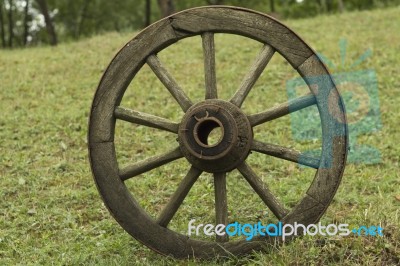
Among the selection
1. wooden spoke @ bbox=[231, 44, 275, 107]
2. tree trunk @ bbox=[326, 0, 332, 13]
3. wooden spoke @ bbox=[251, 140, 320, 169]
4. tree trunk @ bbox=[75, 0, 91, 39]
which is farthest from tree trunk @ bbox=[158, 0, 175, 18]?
tree trunk @ bbox=[326, 0, 332, 13]

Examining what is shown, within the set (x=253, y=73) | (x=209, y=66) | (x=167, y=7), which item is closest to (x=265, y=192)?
(x=253, y=73)

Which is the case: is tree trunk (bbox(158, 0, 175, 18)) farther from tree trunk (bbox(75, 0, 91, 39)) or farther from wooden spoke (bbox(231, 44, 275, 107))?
tree trunk (bbox(75, 0, 91, 39))

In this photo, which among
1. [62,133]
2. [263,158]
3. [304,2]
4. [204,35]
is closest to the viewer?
[204,35]

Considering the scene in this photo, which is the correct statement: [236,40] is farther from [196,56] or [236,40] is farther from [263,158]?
[263,158]

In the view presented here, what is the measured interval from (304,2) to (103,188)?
26177mm

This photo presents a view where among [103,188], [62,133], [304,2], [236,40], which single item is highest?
[304,2]

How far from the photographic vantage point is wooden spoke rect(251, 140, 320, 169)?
420cm

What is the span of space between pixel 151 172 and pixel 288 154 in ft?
9.29

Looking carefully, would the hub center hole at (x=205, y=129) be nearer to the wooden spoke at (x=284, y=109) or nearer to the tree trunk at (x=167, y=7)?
the wooden spoke at (x=284, y=109)

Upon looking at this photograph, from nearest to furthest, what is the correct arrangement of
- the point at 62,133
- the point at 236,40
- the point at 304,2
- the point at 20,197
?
1. the point at 20,197
2. the point at 62,133
3. the point at 236,40
4. the point at 304,2

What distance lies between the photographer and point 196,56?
1190 centimetres

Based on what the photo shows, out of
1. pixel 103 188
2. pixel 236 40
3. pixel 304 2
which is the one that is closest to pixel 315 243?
pixel 103 188

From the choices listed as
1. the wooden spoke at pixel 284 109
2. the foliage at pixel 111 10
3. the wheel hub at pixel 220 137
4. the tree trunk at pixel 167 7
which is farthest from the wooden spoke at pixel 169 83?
the foliage at pixel 111 10

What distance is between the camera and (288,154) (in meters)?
4.25
